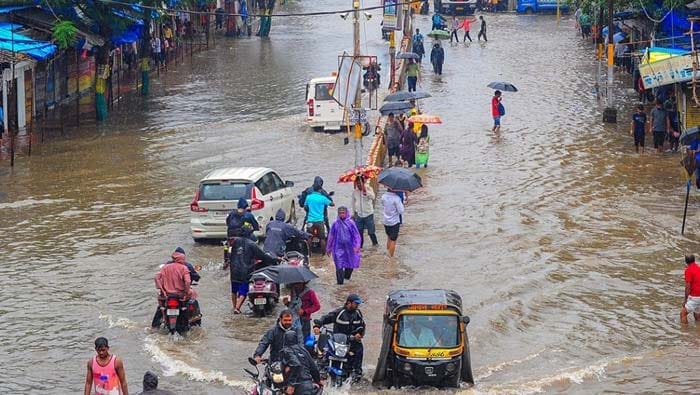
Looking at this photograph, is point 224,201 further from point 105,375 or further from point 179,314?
point 105,375

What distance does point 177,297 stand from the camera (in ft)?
54.9

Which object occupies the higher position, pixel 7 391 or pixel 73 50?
pixel 73 50

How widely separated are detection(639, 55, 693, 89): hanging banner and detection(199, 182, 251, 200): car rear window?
37.3 ft

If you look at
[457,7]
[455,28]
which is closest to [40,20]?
[455,28]

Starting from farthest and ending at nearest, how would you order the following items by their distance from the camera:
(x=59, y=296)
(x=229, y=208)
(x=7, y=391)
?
(x=229, y=208)
(x=59, y=296)
(x=7, y=391)

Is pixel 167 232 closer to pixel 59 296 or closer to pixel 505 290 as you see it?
pixel 59 296

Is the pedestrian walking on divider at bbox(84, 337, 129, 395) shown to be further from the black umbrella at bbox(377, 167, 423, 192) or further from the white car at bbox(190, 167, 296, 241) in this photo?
the black umbrella at bbox(377, 167, 423, 192)

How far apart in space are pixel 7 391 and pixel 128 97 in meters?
29.1

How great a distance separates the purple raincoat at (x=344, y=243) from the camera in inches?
758

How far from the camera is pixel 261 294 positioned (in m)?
17.6

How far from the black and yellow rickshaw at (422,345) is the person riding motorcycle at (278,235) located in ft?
14.7

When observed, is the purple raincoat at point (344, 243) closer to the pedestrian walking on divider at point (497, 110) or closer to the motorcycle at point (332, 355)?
the motorcycle at point (332, 355)

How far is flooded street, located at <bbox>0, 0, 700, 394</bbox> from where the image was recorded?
1614 centimetres

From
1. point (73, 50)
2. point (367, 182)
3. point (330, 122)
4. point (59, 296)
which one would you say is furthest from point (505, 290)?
point (73, 50)
